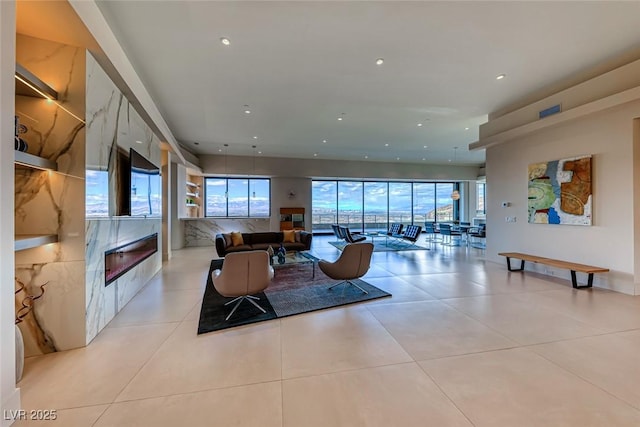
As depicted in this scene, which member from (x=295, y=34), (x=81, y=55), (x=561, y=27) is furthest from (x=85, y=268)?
(x=561, y=27)

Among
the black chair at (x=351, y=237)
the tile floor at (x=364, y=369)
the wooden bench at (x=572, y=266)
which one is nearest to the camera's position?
the tile floor at (x=364, y=369)

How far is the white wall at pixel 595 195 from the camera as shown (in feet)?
14.1

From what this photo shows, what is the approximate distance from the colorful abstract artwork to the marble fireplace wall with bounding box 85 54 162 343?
7658mm

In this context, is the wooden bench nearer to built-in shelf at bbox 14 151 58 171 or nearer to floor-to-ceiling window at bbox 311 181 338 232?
built-in shelf at bbox 14 151 58 171

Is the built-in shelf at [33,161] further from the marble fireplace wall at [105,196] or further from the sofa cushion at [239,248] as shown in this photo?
the sofa cushion at [239,248]

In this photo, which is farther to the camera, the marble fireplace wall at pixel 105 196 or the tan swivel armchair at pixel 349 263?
the tan swivel armchair at pixel 349 263

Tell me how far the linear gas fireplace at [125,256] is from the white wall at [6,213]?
63.6 inches

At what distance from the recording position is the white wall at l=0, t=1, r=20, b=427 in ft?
5.59

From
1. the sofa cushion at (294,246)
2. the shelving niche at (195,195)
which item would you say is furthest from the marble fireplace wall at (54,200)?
the shelving niche at (195,195)

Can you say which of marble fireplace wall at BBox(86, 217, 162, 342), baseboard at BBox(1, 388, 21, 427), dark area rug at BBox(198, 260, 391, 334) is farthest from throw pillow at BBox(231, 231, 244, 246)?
baseboard at BBox(1, 388, 21, 427)

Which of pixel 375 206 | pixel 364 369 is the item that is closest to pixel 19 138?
pixel 364 369

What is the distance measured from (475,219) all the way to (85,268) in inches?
627

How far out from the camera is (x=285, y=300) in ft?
13.5

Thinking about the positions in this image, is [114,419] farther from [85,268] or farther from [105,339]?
[85,268]
